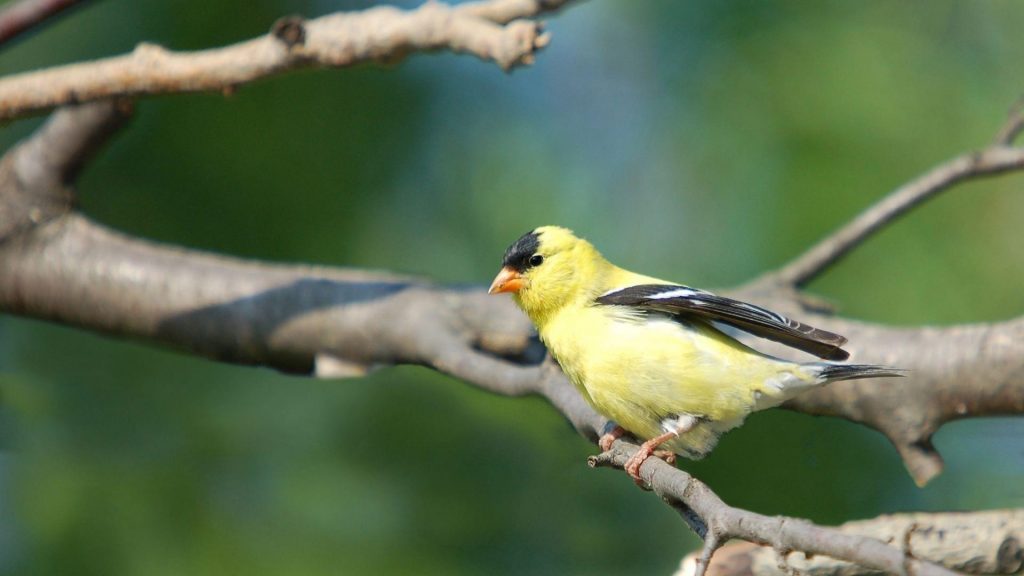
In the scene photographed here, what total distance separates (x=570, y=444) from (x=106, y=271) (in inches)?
65.4

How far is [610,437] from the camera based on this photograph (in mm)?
2738

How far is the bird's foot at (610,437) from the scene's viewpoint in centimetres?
264

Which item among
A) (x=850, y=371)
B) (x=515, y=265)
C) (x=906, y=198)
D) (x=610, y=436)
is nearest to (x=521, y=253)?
(x=515, y=265)

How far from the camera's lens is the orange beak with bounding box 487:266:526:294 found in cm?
310

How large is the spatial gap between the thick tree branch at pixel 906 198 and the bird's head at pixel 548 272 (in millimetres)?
681

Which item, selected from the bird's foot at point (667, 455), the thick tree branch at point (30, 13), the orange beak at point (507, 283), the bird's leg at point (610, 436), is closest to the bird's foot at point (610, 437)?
the bird's leg at point (610, 436)

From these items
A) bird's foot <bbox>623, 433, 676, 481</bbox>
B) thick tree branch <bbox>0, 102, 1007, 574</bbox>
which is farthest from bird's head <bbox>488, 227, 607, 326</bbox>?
bird's foot <bbox>623, 433, 676, 481</bbox>

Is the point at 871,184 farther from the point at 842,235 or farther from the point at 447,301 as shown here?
the point at 447,301

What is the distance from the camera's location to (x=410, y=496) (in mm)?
3387

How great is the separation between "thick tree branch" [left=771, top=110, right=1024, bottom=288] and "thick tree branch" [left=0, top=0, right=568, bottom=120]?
1310 mm

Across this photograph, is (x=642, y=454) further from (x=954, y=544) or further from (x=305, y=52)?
(x=305, y=52)

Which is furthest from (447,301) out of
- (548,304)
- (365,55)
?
(365,55)

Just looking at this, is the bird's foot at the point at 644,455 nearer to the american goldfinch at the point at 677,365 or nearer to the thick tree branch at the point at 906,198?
the american goldfinch at the point at 677,365

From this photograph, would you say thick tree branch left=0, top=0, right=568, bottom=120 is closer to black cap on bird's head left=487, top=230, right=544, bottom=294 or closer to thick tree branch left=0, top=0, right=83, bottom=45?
thick tree branch left=0, top=0, right=83, bottom=45
